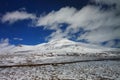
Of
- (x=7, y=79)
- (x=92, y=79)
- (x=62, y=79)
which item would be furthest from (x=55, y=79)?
(x=7, y=79)

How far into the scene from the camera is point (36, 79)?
73.3ft

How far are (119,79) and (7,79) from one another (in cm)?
1212

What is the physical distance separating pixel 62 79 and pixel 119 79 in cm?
594

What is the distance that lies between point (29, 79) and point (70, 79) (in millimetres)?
4455

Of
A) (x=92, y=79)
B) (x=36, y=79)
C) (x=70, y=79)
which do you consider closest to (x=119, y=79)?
(x=92, y=79)

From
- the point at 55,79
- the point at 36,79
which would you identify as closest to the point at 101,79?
the point at 55,79

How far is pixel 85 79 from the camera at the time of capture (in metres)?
21.4

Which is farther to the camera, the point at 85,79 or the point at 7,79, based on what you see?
the point at 7,79

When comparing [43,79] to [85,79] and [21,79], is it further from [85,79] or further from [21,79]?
[85,79]

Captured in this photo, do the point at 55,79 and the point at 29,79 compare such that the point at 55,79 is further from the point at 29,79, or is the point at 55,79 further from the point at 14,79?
the point at 14,79

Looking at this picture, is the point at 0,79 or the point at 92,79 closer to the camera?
the point at 92,79

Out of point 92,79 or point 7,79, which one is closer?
point 92,79

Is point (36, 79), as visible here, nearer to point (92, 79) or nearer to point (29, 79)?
point (29, 79)

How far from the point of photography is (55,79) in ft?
71.1
